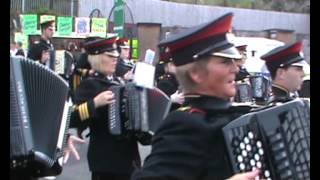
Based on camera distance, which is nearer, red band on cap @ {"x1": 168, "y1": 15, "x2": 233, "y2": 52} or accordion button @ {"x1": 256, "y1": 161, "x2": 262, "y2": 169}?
accordion button @ {"x1": 256, "y1": 161, "x2": 262, "y2": 169}

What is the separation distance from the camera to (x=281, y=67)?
4.82 m

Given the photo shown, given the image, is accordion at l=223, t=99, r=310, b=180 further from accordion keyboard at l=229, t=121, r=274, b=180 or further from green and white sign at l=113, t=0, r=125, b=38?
green and white sign at l=113, t=0, r=125, b=38

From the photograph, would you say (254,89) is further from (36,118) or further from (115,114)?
(36,118)

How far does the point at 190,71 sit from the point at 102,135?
6.73ft

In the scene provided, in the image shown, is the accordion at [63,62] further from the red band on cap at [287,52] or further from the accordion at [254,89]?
the red band on cap at [287,52]

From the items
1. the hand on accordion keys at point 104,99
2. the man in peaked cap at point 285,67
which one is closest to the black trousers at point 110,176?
the hand on accordion keys at point 104,99

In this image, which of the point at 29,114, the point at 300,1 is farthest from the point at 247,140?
the point at 300,1

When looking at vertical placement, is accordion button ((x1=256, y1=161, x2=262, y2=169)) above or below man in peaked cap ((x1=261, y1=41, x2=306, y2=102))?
below

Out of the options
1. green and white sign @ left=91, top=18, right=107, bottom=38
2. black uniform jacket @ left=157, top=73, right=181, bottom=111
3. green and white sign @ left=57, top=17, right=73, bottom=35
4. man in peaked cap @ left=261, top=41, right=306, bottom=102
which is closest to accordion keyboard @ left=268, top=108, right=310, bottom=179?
man in peaked cap @ left=261, top=41, right=306, bottom=102

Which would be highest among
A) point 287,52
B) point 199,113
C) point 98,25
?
point 98,25

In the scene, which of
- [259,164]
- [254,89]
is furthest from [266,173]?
[254,89]

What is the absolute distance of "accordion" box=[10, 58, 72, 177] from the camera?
2.94 m

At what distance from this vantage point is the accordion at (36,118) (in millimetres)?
2936

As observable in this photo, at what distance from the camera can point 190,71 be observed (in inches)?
98.8
